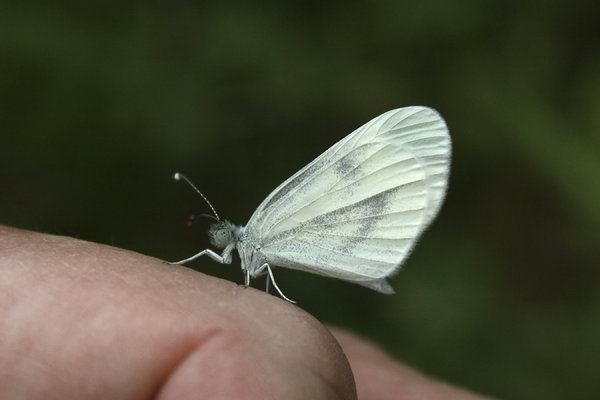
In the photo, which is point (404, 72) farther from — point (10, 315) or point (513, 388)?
point (10, 315)

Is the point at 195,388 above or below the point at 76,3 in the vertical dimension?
below

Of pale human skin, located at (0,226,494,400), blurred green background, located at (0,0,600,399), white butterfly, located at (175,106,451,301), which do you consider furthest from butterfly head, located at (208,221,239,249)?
blurred green background, located at (0,0,600,399)

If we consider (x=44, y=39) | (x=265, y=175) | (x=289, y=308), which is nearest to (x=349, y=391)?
(x=289, y=308)

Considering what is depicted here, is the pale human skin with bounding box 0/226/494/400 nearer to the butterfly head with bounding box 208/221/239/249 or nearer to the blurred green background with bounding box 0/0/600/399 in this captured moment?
the butterfly head with bounding box 208/221/239/249

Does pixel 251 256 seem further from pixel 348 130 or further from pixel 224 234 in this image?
pixel 348 130

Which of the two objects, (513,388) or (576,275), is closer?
(513,388)

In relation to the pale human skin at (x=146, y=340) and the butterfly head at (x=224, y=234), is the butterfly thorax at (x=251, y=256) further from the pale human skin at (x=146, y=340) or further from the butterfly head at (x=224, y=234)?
the pale human skin at (x=146, y=340)

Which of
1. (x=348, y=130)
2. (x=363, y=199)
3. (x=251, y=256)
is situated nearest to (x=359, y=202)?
(x=363, y=199)
